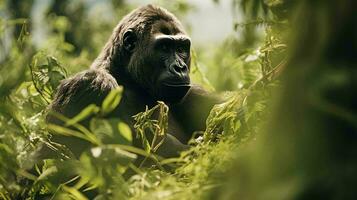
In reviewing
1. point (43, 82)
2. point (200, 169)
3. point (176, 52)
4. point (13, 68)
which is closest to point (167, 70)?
point (176, 52)

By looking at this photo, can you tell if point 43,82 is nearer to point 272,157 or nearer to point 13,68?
point 13,68

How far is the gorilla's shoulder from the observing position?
4.38 meters

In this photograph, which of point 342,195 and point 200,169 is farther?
point 200,169

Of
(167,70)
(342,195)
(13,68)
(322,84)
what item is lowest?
(342,195)

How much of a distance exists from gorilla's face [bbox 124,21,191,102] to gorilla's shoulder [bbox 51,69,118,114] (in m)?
0.43

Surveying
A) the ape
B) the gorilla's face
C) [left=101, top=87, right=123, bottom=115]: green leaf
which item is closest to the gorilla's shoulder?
the ape

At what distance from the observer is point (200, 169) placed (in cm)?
221

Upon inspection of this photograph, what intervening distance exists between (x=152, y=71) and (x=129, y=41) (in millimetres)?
306

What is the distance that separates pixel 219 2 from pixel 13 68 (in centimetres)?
72

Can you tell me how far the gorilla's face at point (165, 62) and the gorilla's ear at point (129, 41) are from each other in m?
0.06

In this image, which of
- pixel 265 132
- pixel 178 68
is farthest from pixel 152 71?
pixel 265 132

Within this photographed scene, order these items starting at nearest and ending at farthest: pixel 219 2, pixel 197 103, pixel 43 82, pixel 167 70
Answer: pixel 219 2
pixel 43 82
pixel 167 70
pixel 197 103

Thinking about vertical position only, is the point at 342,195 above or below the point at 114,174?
below

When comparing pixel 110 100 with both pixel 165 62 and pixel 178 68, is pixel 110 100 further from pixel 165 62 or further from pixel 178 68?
pixel 165 62
